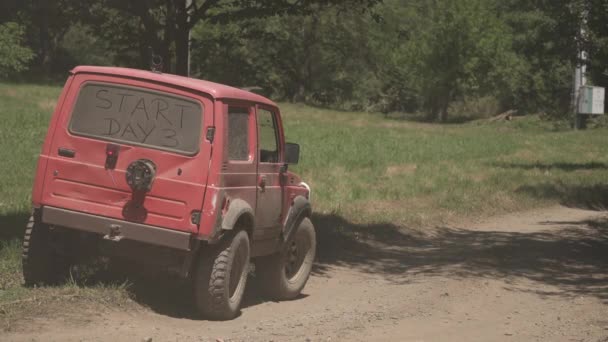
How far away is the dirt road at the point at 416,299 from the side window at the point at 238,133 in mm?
1437

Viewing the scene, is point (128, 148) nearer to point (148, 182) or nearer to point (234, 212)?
point (148, 182)

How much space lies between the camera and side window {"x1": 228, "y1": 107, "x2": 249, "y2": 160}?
27.8 feet

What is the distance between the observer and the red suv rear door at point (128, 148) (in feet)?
26.0

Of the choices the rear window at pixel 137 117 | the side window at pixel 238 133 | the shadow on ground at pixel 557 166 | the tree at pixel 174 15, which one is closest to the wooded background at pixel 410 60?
the shadow on ground at pixel 557 166

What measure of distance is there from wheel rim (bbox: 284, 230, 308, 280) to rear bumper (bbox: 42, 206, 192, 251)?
237 centimetres

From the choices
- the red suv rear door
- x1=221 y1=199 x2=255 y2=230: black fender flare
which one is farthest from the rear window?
x1=221 y1=199 x2=255 y2=230: black fender flare

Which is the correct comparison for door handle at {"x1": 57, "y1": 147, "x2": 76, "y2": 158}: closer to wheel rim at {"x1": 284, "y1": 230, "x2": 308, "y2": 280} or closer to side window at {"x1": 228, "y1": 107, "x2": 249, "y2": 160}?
side window at {"x1": 228, "y1": 107, "x2": 249, "y2": 160}

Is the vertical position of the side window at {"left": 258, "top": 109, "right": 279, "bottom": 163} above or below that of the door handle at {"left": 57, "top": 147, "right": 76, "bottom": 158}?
above

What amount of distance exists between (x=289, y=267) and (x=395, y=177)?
44.4 feet

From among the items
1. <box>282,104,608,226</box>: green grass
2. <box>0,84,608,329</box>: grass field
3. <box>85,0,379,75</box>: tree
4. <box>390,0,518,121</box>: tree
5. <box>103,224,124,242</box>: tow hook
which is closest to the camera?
<box>103,224,124,242</box>: tow hook

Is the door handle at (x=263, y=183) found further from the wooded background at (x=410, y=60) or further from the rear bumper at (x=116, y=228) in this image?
the wooded background at (x=410, y=60)

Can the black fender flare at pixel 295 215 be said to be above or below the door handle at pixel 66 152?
below

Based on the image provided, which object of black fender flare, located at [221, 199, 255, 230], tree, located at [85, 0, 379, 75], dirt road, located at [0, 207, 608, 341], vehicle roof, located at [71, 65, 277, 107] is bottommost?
dirt road, located at [0, 207, 608, 341]

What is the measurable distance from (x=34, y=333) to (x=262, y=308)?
9.43 ft
